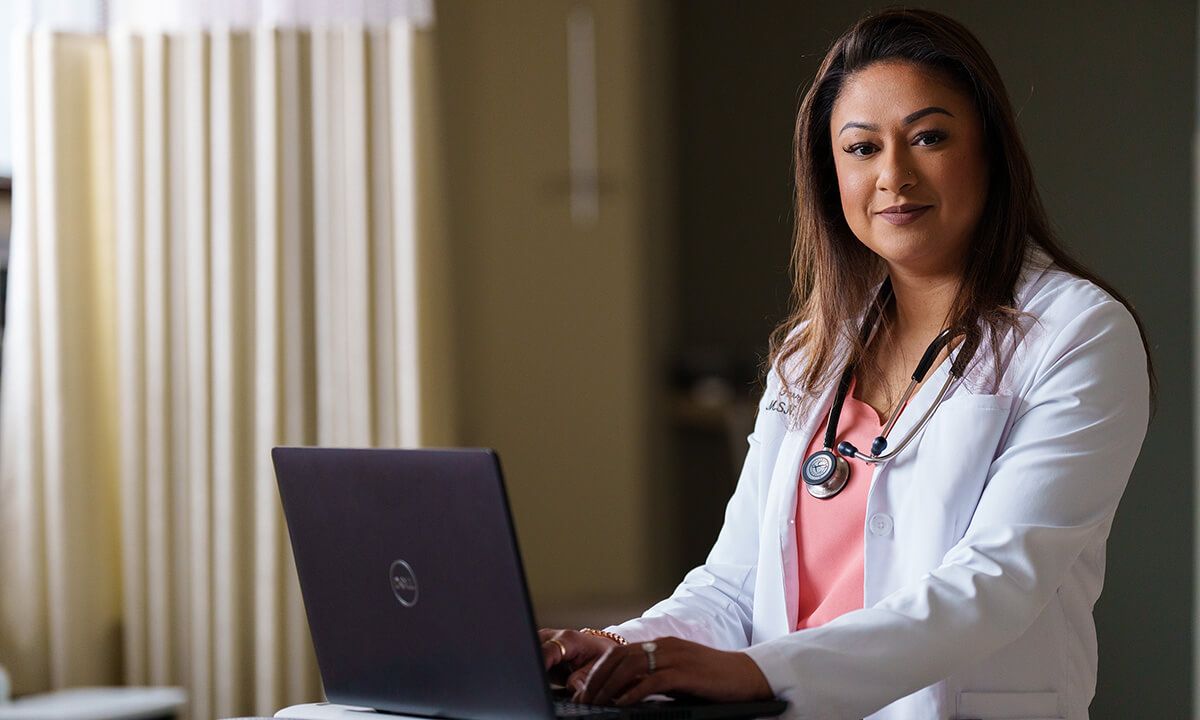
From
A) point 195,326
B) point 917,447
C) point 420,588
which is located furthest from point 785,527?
point 195,326

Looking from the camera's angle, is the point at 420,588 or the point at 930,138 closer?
the point at 420,588

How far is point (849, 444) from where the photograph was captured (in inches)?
61.9

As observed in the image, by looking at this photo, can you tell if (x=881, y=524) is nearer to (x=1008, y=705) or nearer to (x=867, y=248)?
(x=1008, y=705)

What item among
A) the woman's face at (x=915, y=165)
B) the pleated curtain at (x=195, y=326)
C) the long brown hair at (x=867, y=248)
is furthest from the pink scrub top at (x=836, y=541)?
the pleated curtain at (x=195, y=326)

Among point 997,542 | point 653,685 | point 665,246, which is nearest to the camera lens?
point 653,685

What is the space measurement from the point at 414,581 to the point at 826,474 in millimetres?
565

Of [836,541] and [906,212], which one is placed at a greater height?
[906,212]

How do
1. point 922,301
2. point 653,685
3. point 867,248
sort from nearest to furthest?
point 653,685
point 922,301
point 867,248

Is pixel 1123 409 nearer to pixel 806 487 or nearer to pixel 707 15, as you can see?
pixel 806 487

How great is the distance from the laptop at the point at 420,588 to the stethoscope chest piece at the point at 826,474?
0.37 meters

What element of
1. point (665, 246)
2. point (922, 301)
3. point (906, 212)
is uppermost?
point (665, 246)

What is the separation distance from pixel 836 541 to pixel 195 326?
1924 millimetres

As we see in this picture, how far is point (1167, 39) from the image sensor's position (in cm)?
365

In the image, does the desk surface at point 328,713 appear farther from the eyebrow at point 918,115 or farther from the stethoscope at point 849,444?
the eyebrow at point 918,115
